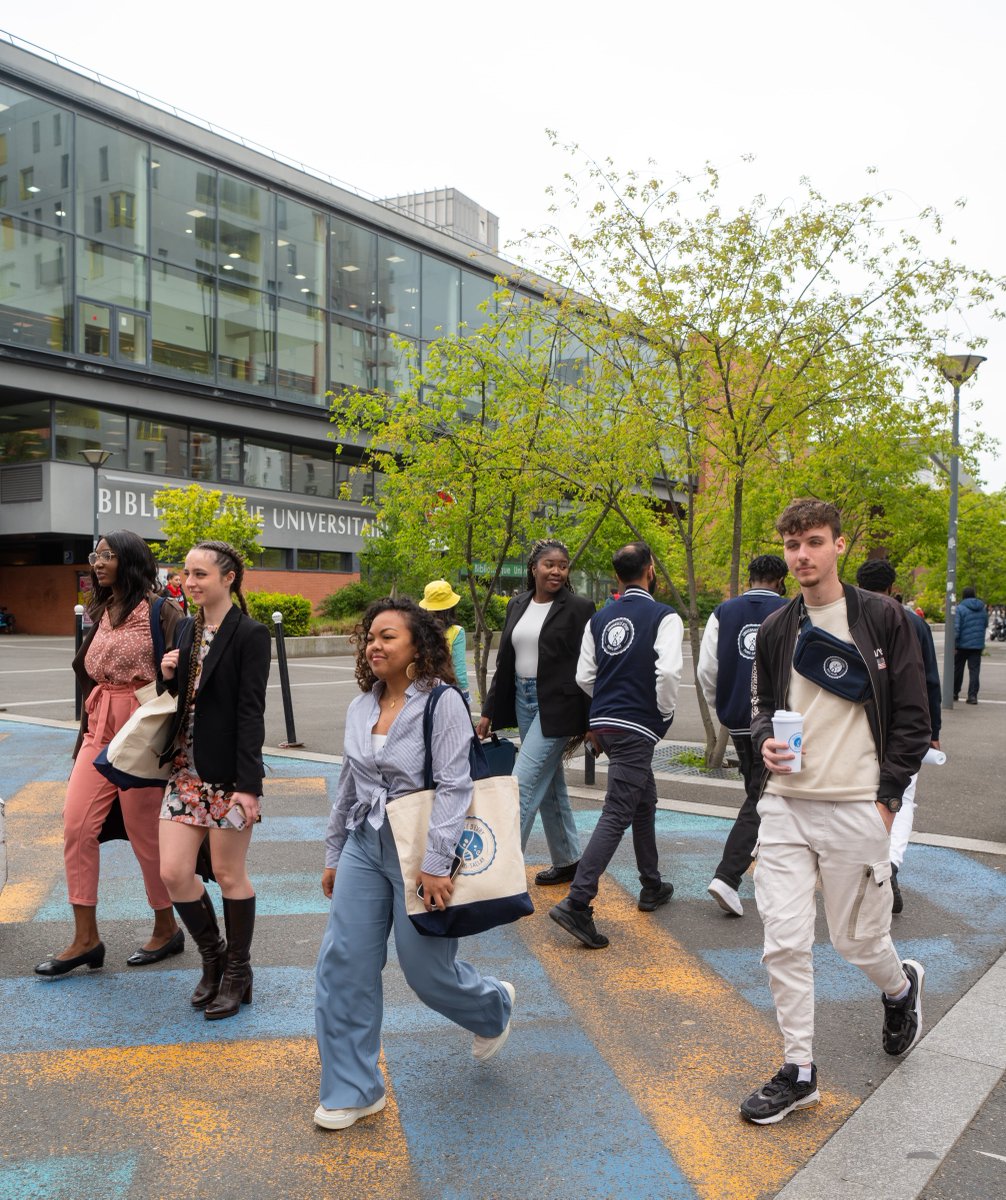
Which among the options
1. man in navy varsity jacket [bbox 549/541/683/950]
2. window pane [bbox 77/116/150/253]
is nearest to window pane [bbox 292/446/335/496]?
window pane [bbox 77/116/150/253]

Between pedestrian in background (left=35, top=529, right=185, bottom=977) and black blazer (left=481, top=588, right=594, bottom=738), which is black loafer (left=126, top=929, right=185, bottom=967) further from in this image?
black blazer (left=481, top=588, right=594, bottom=738)

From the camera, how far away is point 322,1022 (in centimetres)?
327

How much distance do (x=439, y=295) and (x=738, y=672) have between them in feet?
130

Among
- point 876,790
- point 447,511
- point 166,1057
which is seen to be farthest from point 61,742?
point 876,790

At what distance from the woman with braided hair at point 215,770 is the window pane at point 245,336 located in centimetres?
3466

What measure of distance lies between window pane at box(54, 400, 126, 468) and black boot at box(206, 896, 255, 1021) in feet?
108

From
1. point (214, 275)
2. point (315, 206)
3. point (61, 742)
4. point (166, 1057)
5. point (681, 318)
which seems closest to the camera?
point (166, 1057)

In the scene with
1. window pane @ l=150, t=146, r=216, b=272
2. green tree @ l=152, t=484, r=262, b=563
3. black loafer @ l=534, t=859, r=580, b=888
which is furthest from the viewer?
window pane @ l=150, t=146, r=216, b=272

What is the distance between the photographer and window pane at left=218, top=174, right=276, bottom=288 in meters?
36.4

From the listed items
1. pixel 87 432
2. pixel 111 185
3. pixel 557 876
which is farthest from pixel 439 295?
pixel 557 876

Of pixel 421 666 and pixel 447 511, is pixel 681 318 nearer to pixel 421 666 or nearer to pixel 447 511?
pixel 447 511

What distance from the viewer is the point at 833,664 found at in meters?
3.53

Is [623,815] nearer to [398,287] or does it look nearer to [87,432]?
[87,432]

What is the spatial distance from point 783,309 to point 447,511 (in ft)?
13.6
